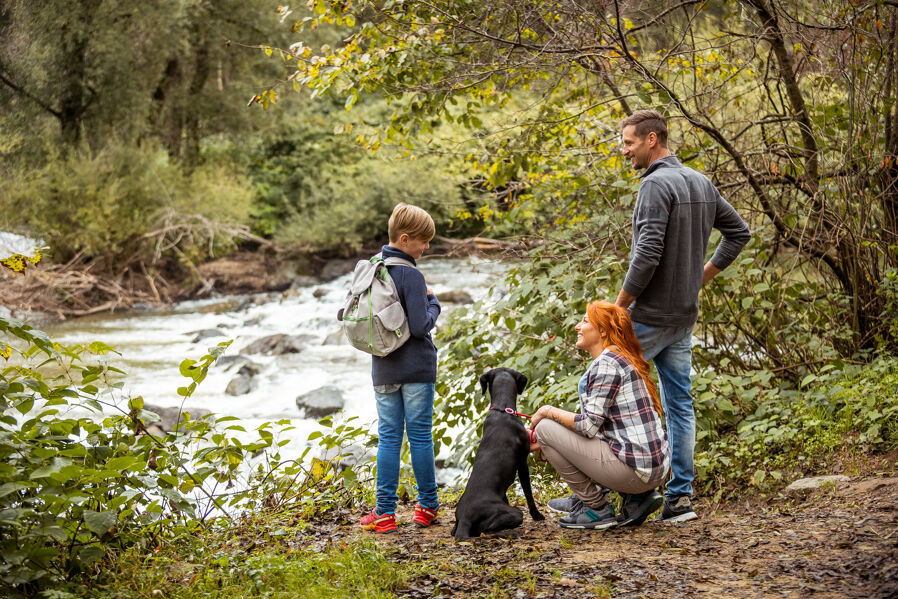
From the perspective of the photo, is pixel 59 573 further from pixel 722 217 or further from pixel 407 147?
pixel 407 147

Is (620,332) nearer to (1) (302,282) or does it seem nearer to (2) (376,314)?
(2) (376,314)

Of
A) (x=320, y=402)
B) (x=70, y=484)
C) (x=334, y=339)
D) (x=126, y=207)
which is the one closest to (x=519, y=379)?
(x=70, y=484)

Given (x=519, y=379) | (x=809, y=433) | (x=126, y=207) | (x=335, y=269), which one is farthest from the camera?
(x=335, y=269)

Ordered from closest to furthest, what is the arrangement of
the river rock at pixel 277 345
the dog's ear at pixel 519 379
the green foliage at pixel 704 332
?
the dog's ear at pixel 519 379, the green foliage at pixel 704 332, the river rock at pixel 277 345

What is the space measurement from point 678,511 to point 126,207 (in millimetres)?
15640

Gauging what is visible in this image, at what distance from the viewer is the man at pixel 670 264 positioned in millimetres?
3484

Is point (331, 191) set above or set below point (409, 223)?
above

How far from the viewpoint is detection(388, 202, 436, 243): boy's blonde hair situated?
3.65 meters

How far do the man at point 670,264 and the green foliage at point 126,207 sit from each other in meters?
13.1

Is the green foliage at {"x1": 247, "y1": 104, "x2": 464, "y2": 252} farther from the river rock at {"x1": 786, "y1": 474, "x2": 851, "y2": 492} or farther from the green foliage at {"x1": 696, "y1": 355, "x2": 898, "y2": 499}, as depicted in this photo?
the river rock at {"x1": 786, "y1": 474, "x2": 851, "y2": 492}

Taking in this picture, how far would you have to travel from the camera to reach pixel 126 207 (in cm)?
1644

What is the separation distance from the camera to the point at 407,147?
246 inches

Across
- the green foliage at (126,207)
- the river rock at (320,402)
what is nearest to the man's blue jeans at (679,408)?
the river rock at (320,402)

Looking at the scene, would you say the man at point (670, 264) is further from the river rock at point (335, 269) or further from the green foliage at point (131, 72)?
the river rock at point (335, 269)
